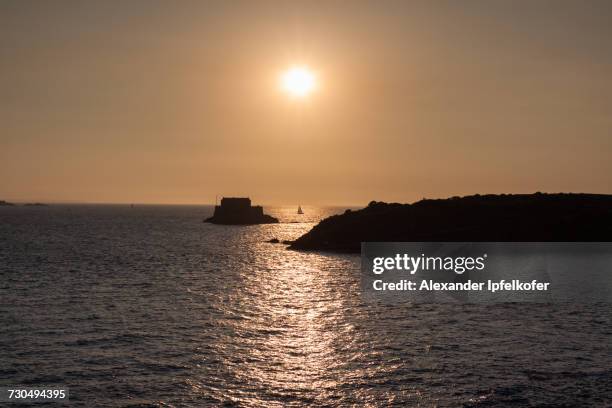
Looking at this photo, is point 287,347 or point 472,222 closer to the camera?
point 287,347

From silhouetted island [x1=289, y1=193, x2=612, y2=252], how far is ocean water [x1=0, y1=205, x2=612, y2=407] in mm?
50263

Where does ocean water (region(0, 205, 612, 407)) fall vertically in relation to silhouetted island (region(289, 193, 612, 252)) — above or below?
below

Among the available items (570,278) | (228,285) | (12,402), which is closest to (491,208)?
(570,278)

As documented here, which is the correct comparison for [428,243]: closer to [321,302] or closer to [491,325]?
[321,302]

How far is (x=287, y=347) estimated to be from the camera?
118 feet

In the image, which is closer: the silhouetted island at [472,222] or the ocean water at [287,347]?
the ocean water at [287,347]

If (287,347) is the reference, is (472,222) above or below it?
above

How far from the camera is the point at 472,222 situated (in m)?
116

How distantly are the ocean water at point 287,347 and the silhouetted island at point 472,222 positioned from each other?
165 ft

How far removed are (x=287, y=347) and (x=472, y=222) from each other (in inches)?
3437

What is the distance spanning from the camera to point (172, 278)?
71.2 metres

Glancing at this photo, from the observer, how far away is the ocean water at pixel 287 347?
2723cm

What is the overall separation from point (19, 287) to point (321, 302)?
32913 millimetres

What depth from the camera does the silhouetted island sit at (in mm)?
110812
